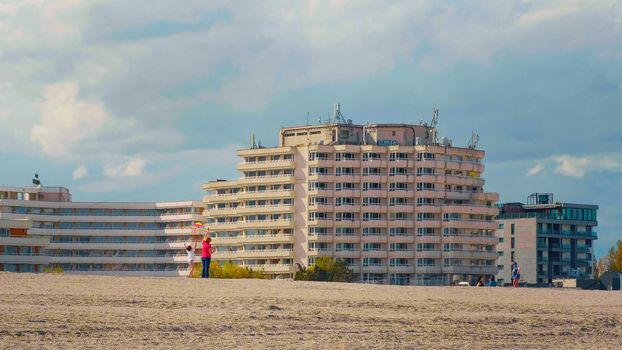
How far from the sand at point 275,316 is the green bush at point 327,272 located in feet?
404

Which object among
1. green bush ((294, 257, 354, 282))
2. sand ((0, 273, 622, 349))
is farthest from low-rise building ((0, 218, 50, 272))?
sand ((0, 273, 622, 349))

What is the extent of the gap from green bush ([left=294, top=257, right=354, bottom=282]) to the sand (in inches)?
4842

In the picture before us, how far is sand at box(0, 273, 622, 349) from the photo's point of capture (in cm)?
3569

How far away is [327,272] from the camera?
7170 inches

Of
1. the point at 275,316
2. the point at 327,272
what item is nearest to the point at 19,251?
the point at 327,272

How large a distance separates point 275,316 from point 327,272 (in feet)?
462

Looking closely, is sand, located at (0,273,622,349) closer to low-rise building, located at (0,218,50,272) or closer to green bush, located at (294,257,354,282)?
low-rise building, located at (0,218,50,272)

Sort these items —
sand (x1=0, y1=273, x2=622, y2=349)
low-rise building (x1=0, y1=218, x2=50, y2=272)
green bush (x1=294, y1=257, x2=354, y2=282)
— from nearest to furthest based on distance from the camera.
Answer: sand (x1=0, y1=273, x2=622, y2=349), low-rise building (x1=0, y1=218, x2=50, y2=272), green bush (x1=294, y1=257, x2=354, y2=282)

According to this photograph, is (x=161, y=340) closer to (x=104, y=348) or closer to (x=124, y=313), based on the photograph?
(x=104, y=348)

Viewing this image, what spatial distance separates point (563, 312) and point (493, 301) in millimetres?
3718

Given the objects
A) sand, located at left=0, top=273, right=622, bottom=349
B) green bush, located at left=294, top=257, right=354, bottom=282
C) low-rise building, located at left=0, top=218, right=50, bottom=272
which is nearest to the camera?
sand, located at left=0, top=273, right=622, bottom=349

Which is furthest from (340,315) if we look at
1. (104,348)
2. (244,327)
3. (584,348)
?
(104,348)

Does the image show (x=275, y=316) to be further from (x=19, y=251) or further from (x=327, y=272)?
(x=327, y=272)

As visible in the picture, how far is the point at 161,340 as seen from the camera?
1373 inches
